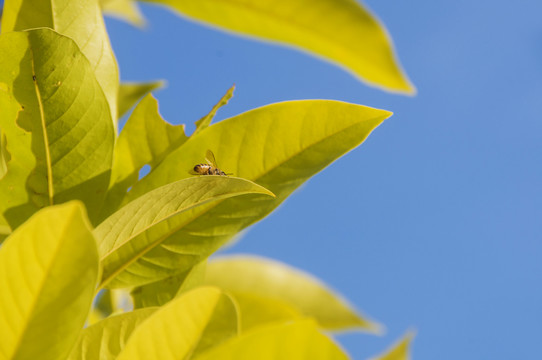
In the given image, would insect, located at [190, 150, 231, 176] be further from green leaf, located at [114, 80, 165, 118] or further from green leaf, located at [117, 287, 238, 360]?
green leaf, located at [114, 80, 165, 118]

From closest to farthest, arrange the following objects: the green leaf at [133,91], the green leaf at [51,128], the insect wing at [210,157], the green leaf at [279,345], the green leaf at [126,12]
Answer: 1. the green leaf at [279,345]
2. the green leaf at [51,128]
3. the insect wing at [210,157]
4. the green leaf at [133,91]
5. the green leaf at [126,12]

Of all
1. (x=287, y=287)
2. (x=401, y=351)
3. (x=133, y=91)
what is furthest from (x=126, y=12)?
(x=401, y=351)

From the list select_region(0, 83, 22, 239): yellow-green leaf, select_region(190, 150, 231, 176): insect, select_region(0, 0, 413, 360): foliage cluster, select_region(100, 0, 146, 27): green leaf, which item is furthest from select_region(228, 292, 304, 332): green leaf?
select_region(100, 0, 146, 27): green leaf

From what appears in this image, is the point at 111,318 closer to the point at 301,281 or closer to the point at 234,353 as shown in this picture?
the point at 234,353

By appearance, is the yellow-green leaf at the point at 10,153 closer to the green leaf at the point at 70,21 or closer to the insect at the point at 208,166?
the green leaf at the point at 70,21

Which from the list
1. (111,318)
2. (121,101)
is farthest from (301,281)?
(111,318)

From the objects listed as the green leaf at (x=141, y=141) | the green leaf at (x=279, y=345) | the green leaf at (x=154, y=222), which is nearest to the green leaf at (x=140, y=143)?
the green leaf at (x=141, y=141)

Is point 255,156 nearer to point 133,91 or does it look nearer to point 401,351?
point 401,351

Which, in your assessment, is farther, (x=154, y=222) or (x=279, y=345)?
(x=154, y=222)
